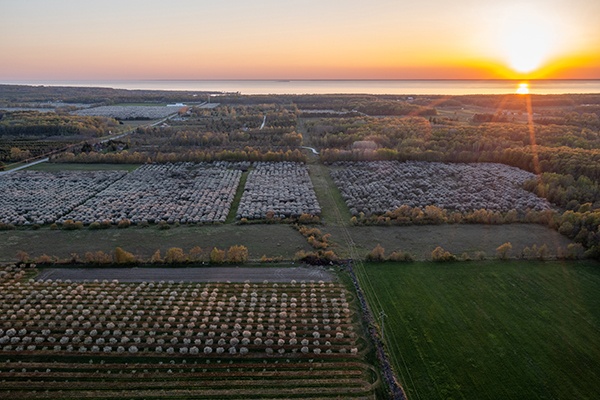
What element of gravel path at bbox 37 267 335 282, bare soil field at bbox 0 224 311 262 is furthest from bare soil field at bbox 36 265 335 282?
bare soil field at bbox 0 224 311 262

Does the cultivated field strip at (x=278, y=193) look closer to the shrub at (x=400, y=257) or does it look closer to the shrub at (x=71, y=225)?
the shrub at (x=400, y=257)

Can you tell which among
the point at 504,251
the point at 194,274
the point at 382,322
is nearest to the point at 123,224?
the point at 194,274

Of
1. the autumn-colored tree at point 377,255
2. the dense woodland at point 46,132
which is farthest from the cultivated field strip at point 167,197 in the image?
the dense woodland at point 46,132

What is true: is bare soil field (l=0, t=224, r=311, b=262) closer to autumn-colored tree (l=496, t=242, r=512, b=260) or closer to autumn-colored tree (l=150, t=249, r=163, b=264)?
autumn-colored tree (l=150, t=249, r=163, b=264)

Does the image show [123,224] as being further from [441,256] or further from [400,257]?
[441,256]

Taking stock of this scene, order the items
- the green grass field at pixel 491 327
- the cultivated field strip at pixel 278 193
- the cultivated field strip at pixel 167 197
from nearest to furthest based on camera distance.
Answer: the green grass field at pixel 491 327
the cultivated field strip at pixel 167 197
the cultivated field strip at pixel 278 193

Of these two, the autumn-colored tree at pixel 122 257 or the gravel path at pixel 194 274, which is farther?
the autumn-colored tree at pixel 122 257

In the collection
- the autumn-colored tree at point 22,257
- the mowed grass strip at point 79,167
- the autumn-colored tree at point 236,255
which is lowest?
the autumn-colored tree at point 236,255
